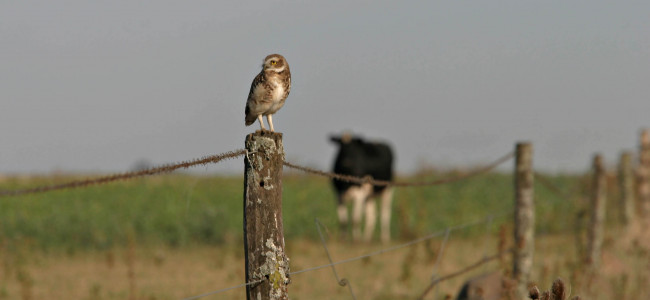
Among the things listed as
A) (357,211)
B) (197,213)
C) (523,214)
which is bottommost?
(197,213)

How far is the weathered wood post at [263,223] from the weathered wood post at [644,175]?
1377 cm

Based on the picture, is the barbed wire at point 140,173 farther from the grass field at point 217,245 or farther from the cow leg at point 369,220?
the cow leg at point 369,220

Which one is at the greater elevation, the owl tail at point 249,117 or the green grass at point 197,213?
the owl tail at point 249,117

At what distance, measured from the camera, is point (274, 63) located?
5.30 meters

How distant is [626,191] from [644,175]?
0.58 m

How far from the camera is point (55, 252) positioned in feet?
50.9

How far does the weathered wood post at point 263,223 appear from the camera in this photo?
13.7ft

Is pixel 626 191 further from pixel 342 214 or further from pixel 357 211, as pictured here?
pixel 342 214

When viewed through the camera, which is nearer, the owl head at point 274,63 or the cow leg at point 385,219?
the owl head at point 274,63

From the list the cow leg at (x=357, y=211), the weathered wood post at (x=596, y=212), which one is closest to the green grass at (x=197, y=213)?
the weathered wood post at (x=596, y=212)

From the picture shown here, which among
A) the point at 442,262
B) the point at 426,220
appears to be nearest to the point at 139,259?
the point at 442,262

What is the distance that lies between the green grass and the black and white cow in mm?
626

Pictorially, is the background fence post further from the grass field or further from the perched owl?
the perched owl

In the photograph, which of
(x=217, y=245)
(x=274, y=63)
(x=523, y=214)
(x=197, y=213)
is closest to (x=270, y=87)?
(x=274, y=63)
